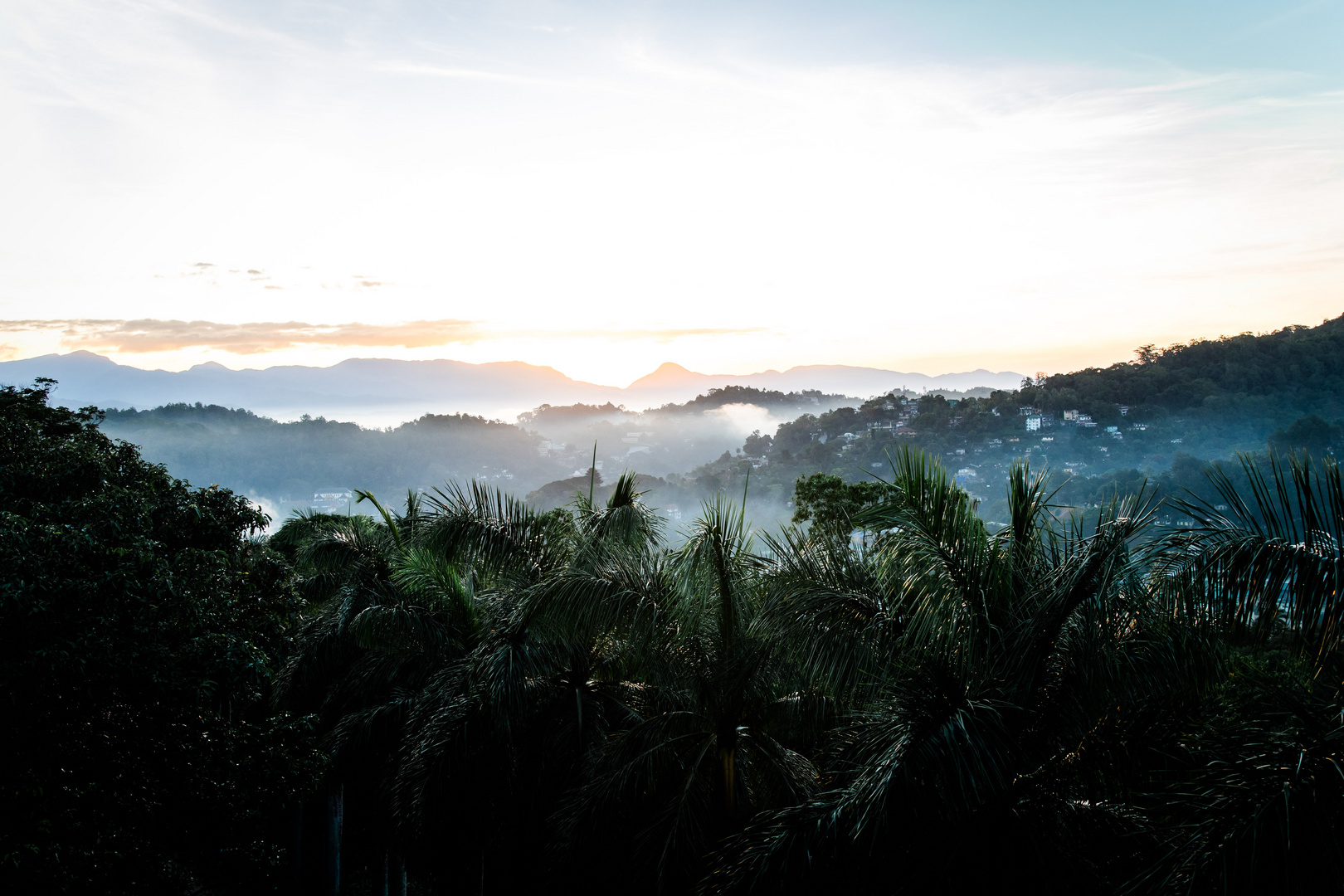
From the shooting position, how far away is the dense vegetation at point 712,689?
4520 millimetres

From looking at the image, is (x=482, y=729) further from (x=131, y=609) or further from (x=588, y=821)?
(x=131, y=609)

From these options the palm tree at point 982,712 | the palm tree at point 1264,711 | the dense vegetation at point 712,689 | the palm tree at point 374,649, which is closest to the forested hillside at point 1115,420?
the palm tree at point 374,649

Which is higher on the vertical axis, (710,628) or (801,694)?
(710,628)

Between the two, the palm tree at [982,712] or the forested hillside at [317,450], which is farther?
the forested hillside at [317,450]

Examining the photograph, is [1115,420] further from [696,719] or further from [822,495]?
[696,719]

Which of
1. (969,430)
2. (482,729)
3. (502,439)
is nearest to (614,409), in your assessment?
(502,439)

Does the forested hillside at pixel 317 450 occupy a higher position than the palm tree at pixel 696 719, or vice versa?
the palm tree at pixel 696 719

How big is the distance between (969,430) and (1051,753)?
4681 centimetres

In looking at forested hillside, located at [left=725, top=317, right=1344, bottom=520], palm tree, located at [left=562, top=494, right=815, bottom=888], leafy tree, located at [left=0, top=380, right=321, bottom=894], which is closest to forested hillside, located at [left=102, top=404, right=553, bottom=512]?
forested hillside, located at [left=725, top=317, right=1344, bottom=520]

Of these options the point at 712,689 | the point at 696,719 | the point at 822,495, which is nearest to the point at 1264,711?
the point at 712,689

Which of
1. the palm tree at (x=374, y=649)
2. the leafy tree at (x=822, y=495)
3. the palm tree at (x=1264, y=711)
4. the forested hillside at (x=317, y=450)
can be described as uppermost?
the palm tree at (x=1264, y=711)

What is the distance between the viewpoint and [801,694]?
25.6 feet

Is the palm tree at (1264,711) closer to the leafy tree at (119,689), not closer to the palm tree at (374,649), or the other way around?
the leafy tree at (119,689)

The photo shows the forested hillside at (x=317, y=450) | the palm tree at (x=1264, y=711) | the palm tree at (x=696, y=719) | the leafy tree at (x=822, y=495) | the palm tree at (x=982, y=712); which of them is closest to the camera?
the palm tree at (x=1264, y=711)
